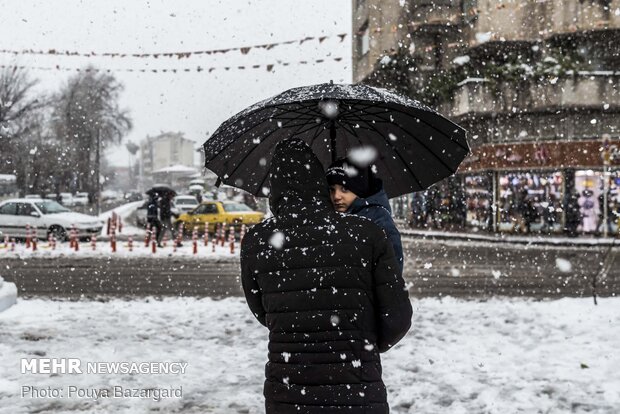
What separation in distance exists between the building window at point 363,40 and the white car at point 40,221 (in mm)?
20997

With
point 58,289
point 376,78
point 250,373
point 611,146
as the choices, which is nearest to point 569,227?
point 611,146

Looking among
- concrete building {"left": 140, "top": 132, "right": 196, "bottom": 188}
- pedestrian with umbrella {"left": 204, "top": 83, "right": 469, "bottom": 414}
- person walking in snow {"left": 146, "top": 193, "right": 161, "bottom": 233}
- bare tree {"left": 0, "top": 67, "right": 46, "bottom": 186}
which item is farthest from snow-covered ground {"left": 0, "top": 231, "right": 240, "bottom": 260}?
concrete building {"left": 140, "top": 132, "right": 196, "bottom": 188}

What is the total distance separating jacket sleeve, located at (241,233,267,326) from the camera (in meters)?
2.81

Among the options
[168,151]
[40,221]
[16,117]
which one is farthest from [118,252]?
[168,151]

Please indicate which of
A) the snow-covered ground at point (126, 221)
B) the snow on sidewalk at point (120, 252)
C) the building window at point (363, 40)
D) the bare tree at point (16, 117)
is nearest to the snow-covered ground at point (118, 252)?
the snow on sidewalk at point (120, 252)

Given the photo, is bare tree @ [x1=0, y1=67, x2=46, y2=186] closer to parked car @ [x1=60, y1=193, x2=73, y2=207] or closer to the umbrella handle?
parked car @ [x1=60, y1=193, x2=73, y2=207]

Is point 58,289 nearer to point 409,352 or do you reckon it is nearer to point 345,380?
point 409,352

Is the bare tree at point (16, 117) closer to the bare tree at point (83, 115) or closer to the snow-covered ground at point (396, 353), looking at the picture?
the bare tree at point (83, 115)

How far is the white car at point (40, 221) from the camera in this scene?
25.0m

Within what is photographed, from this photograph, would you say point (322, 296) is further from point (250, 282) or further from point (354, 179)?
point (354, 179)

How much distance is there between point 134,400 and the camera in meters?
5.57

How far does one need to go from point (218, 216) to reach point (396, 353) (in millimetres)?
21560

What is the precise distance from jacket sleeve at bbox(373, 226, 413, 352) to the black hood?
29 centimetres

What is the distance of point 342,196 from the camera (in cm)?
330
